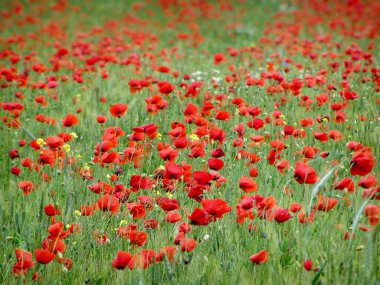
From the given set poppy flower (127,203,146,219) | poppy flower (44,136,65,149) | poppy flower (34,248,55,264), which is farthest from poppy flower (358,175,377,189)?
poppy flower (44,136,65,149)

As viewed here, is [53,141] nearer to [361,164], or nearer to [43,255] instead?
[43,255]

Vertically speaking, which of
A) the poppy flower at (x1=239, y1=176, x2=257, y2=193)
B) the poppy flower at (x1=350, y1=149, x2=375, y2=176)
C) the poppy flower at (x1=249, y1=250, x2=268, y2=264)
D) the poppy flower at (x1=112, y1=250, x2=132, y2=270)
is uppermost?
the poppy flower at (x1=350, y1=149, x2=375, y2=176)

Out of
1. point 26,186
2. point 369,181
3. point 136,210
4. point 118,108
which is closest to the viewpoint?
point 369,181

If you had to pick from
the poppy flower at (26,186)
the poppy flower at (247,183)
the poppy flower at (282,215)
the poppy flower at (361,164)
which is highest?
the poppy flower at (361,164)

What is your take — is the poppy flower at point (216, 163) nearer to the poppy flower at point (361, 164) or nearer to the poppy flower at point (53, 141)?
the poppy flower at point (361, 164)

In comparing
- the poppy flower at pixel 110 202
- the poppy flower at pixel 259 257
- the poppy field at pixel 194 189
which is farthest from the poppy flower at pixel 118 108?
the poppy flower at pixel 259 257

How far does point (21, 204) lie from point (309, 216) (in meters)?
1.72

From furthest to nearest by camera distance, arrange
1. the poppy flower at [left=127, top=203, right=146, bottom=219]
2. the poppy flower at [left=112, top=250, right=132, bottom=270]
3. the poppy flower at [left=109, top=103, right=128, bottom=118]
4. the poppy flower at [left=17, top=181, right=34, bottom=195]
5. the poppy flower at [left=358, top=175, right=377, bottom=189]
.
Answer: the poppy flower at [left=109, top=103, right=128, bottom=118], the poppy flower at [left=17, top=181, right=34, bottom=195], the poppy flower at [left=127, top=203, right=146, bottom=219], the poppy flower at [left=358, top=175, right=377, bottom=189], the poppy flower at [left=112, top=250, right=132, bottom=270]

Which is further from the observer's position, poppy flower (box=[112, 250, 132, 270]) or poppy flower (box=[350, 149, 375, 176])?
poppy flower (box=[350, 149, 375, 176])

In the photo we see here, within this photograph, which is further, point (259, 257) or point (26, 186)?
point (26, 186)

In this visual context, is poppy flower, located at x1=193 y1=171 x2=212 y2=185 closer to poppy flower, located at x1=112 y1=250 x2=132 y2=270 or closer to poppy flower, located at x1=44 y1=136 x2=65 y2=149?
poppy flower, located at x1=112 y1=250 x2=132 y2=270

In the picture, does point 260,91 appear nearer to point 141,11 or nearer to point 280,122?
point 280,122

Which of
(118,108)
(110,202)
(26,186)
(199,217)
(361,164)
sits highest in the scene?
(361,164)

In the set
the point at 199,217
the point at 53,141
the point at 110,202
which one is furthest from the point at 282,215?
the point at 53,141
